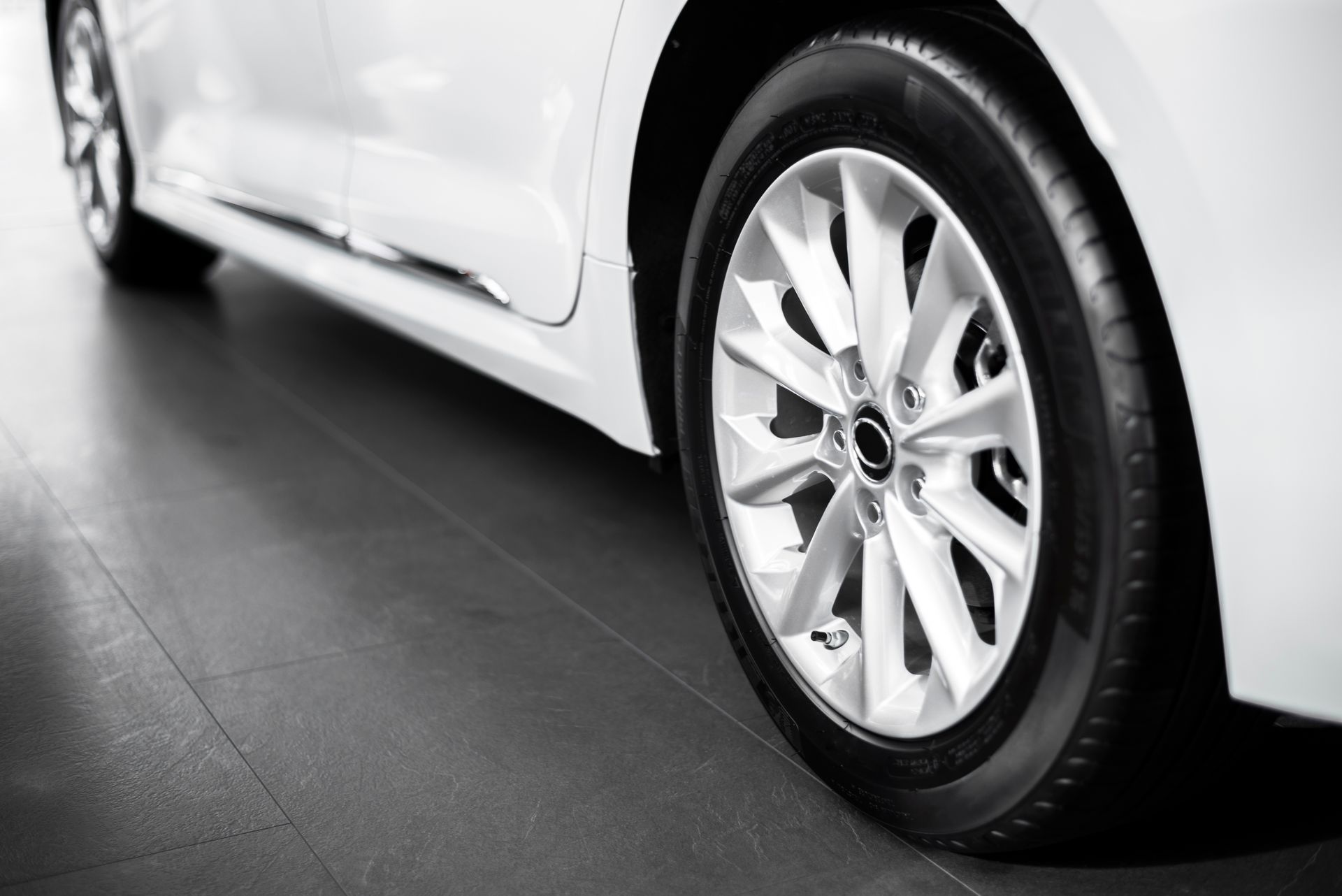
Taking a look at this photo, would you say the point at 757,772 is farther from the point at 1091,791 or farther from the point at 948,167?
the point at 948,167

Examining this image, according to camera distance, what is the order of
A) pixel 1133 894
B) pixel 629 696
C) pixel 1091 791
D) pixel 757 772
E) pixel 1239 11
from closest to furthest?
pixel 1239 11
pixel 1091 791
pixel 1133 894
pixel 757 772
pixel 629 696

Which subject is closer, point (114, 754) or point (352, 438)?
point (114, 754)

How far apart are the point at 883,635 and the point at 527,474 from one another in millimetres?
1279

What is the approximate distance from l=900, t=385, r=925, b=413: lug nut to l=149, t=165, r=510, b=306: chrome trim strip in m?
0.80

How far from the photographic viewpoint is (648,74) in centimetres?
154

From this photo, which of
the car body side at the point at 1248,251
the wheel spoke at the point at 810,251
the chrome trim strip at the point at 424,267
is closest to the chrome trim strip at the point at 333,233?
the chrome trim strip at the point at 424,267

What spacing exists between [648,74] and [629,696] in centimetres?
77

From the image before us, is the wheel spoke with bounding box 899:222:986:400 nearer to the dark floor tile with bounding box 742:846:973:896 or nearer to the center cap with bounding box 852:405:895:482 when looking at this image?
the center cap with bounding box 852:405:895:482

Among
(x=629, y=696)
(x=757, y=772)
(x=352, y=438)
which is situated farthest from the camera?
(x=352, y=438)

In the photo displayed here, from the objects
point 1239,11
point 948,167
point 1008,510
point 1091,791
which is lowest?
point 1091,791

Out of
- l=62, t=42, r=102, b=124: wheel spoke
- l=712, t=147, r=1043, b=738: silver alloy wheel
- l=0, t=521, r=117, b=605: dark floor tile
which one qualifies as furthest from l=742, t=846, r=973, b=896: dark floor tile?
l=62, t=42, r=102, b=124: wheel spoke

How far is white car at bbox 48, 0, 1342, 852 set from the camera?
97 cm

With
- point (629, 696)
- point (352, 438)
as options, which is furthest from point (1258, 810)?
point (352, 438)

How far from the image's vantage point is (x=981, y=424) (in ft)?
3.91
